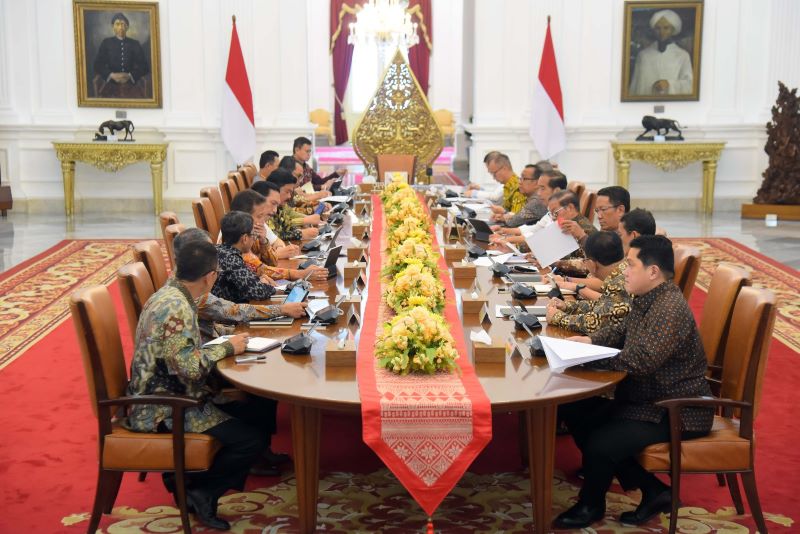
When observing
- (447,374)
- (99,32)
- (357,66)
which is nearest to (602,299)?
(447,374)

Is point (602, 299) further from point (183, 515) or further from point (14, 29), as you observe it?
point (14, 29)

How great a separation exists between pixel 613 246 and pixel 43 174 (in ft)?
34.0

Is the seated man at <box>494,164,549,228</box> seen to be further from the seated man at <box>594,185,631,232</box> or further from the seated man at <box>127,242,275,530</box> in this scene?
the seated man at <box>127,242,275,530</box>

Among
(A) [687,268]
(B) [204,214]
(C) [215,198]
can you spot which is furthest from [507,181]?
(A) [687,268]

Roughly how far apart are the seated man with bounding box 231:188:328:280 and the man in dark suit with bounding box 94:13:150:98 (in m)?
7.62

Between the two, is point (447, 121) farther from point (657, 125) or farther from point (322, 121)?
point (657, 125)

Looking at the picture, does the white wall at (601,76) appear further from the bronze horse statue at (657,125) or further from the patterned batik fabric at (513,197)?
the patterned batik fabric at (513,197)

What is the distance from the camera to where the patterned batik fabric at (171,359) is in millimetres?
3545

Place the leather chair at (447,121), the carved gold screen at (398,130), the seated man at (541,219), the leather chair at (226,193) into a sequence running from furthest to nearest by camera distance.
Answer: the leather chair at (447,121)
the carved gold screen at (398,130)
the leather chair at (226,193)
the seated man at (541,219)

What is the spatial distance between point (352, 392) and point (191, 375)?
24.7 inches

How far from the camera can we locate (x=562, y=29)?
42.0 feet

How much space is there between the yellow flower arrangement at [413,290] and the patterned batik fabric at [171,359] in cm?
72

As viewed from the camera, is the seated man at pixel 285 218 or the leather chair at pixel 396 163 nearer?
the seated man at pixel 285 218

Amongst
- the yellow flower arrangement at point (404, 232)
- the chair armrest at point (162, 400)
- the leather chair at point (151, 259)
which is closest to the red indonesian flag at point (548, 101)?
the yellow flower arrangement at point (404, 232)
